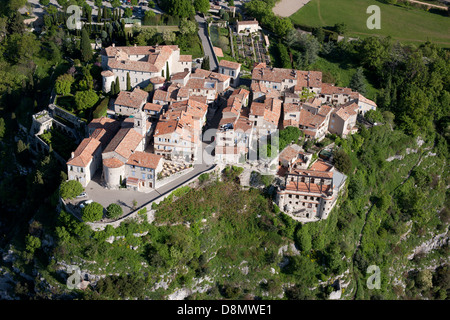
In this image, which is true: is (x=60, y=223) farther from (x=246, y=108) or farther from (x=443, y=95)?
(x=443, y=95)

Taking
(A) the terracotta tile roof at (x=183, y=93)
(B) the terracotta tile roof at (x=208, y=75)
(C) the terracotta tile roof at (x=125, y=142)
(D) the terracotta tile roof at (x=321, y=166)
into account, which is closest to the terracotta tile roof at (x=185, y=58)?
(B) the terracotta tile roof at (x=208, y=75)

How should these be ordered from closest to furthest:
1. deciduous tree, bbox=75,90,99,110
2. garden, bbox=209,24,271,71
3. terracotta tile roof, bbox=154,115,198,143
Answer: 1. terracotta tile roof, bbox=154,115,198,143
2. deciduous tree, bbox=75,90,99,110
3. garden, bbox=209,24,271,71

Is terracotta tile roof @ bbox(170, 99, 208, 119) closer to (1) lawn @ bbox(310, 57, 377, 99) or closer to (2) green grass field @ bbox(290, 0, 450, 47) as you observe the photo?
(1) lawn @ bbox(310, 57, 377, 99)

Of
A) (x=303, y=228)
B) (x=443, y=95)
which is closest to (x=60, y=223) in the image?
(x=303, y=228)

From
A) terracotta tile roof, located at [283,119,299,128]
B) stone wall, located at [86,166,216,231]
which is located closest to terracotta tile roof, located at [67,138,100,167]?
stone wall, located at [86,166,216,231]

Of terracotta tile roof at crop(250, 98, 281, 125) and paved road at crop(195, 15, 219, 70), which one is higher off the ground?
paved road at crop(195, 15, 219, 70)

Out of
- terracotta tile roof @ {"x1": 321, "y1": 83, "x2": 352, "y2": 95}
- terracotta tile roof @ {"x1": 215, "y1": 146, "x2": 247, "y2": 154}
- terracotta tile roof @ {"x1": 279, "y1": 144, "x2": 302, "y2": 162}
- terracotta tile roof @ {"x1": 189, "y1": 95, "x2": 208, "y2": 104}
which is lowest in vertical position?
terracotta tile roof @ {"x1": 279, "y1": 144, "x2": 302, "y2": 162}

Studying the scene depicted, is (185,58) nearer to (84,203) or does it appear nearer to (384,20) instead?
(84,203)
